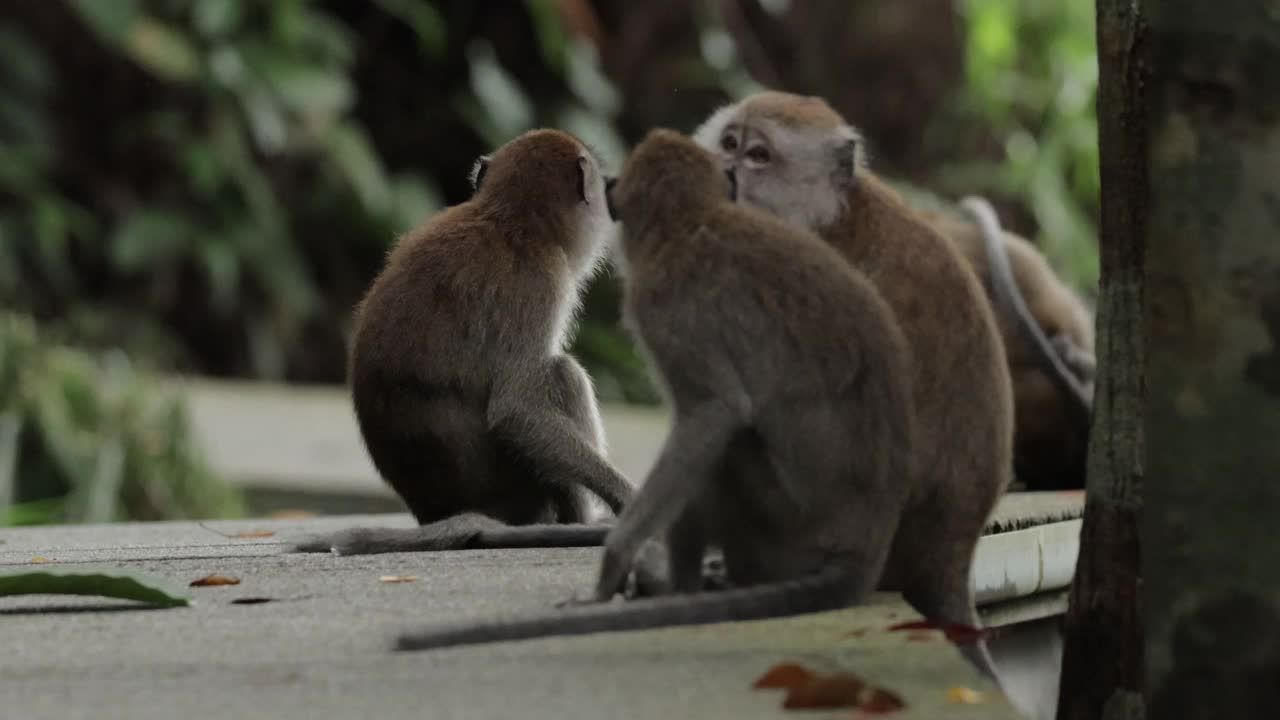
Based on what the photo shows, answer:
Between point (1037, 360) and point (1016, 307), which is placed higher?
point (1016, 307)

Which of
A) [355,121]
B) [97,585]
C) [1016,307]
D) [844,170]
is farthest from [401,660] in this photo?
[355,121]

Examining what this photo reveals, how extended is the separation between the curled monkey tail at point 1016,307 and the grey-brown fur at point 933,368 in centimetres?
244

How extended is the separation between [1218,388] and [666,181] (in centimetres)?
100

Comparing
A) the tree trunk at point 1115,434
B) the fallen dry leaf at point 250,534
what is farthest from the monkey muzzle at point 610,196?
the fallen dry leaf at point 250,534

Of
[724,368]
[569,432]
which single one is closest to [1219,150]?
[724,368]

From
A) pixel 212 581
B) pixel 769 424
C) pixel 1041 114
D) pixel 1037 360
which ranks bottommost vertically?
pixel 212 581

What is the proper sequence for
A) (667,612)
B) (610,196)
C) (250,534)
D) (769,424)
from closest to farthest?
(667,612) < (769,424) < (610,196) < (250,534)

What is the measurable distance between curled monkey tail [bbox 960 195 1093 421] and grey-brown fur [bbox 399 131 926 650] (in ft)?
9.66

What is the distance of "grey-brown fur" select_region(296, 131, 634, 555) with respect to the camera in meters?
4.32

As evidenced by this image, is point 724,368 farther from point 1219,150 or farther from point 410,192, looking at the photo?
point 410,192

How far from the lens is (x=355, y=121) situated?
45.2 ft

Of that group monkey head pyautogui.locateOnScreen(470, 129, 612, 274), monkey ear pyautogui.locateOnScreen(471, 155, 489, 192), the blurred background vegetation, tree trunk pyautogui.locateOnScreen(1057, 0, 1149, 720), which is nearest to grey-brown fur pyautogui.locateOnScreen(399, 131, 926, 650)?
tree trunk pyautogui.locateOnScreen(1057, 0, 1149, 720)

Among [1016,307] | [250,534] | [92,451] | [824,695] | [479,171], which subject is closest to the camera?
[824,695]

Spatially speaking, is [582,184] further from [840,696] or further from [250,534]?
[840,696]
